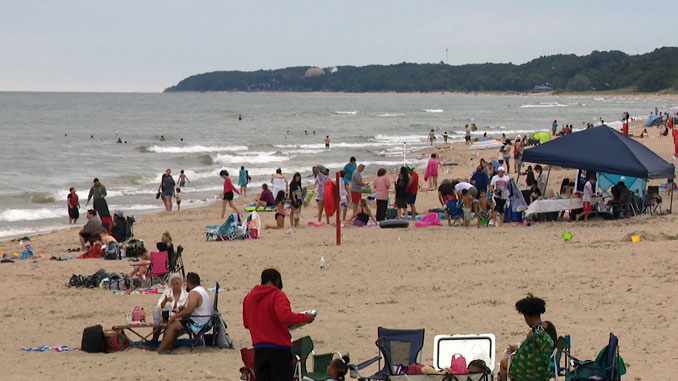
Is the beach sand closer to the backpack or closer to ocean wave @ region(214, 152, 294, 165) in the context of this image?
the backpack

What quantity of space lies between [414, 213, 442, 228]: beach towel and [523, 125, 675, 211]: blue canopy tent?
6.44ft

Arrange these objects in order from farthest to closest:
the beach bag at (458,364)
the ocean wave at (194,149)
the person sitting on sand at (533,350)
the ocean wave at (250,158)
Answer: the ocean wave at (194,149) → the ocean wave at (250,158) → the beach bag at (458,364) → the person sitting on sand at (533,350)

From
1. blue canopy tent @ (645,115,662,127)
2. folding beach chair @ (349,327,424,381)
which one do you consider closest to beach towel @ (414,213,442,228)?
folding beach chair @ (349,327,424,381)

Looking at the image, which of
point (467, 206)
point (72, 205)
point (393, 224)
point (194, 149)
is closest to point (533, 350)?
point (467, 206)

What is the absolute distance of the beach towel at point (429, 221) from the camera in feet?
52.2

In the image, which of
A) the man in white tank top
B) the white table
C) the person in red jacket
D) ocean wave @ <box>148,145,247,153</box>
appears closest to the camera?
the person in red jacket

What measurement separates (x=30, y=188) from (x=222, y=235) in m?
17.4

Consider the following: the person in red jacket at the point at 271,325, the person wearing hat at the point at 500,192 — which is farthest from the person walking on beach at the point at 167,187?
the person in red jacket at the point at 271,325

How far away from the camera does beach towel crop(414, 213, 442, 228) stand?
15.9m

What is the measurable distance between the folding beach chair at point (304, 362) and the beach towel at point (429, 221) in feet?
31.3

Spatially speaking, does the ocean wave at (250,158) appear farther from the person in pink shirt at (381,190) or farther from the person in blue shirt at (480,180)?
the person in blue shirt at (480,180)

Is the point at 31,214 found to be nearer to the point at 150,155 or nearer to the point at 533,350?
the point at 533,350

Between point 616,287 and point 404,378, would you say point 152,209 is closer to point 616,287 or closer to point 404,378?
point 616,287

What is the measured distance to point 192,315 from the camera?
27.1 feet
